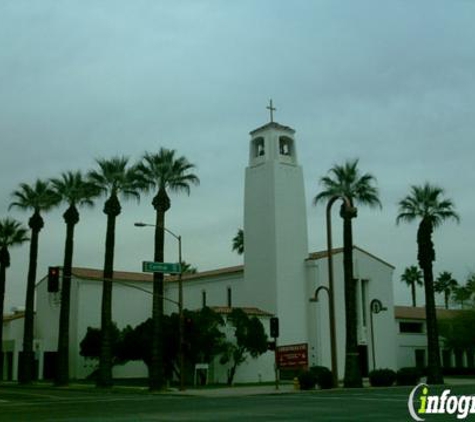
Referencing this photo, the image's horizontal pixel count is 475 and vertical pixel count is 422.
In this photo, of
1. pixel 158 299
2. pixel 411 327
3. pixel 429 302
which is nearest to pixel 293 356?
pixel 158 299

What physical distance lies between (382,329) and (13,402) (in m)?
40.7

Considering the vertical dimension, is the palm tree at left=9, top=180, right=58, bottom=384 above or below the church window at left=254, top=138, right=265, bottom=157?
below

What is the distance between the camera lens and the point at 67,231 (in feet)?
174

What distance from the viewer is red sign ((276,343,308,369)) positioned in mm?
44219

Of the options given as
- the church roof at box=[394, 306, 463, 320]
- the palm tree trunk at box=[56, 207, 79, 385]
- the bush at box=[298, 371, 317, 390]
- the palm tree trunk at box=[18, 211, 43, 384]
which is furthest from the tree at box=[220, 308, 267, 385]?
the church roof at box=[394, 306, 463, 320]

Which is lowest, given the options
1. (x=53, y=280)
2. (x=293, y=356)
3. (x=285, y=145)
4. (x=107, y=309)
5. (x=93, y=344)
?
(x=293, y=356)

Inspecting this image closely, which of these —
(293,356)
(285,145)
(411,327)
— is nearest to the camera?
(293,356)

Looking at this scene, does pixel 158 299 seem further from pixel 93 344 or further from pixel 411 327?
pixel 411 327

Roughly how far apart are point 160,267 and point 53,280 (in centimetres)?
636

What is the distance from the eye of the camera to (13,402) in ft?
109

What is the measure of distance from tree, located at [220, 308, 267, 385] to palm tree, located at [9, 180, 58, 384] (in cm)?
1415

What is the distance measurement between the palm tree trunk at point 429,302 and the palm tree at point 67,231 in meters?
22.0

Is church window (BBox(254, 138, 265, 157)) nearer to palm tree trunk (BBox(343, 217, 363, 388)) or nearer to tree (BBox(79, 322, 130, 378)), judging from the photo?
tree (BBox(79, 322, 130, 378))

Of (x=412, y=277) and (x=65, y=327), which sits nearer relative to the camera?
(x=65, y=327)
